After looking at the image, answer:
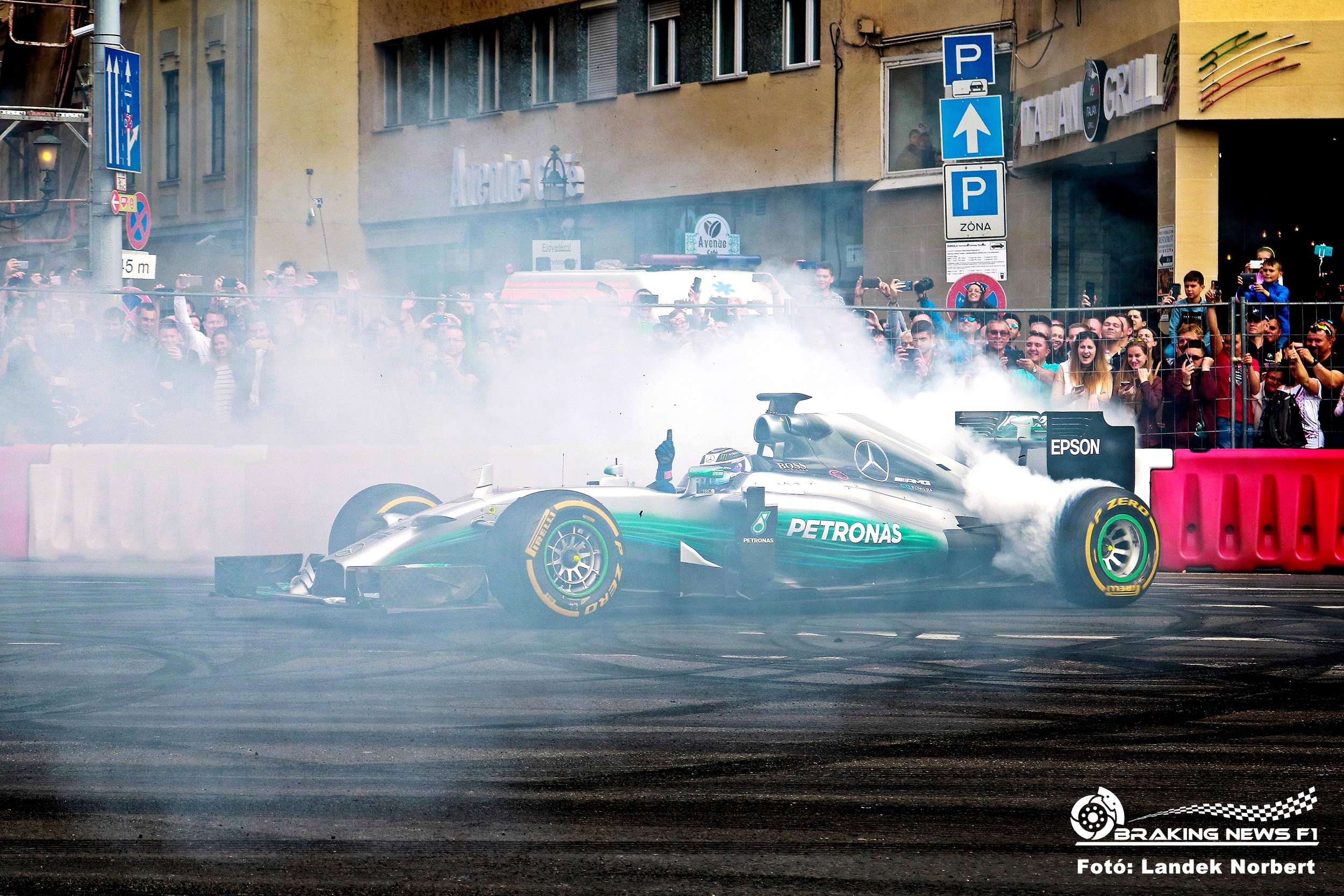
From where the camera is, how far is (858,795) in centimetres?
496

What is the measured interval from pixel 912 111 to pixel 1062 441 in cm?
1351

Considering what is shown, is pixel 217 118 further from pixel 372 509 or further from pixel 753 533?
pixel 753 533

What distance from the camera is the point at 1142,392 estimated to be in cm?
1181

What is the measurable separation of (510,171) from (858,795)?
70.5ft

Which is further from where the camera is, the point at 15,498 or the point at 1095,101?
the point at 1095,101

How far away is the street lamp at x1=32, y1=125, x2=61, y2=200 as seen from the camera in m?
25.8

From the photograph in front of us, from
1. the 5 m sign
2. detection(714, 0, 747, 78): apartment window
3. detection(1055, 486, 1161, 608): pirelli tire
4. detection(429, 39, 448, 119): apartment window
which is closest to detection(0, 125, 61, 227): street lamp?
detection(429, 39, 448, 119): apartment window

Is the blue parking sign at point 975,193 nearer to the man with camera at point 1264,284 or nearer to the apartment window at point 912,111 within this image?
the man with camera at point 1264,284

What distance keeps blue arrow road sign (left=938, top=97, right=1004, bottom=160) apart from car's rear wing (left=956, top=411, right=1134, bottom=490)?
11.3 feet

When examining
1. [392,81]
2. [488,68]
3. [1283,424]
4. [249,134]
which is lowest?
[1283,424]

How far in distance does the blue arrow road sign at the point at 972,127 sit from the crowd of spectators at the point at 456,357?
115cm


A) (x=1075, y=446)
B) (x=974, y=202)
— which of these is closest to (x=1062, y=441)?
(x=1075, y=446)

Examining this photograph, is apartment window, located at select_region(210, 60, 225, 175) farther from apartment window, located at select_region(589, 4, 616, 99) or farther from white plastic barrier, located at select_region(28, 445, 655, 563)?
white plastic barrier, located at select_region(28, 445, 655, 563)

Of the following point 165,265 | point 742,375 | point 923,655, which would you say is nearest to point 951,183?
point 742,375
